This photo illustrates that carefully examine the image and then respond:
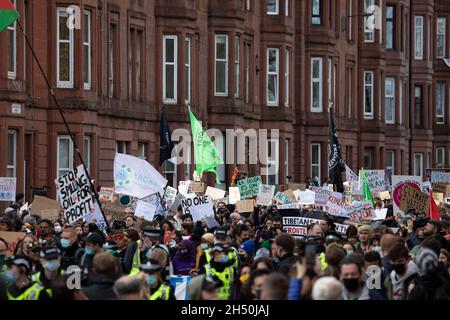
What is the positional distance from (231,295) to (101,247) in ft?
10.8

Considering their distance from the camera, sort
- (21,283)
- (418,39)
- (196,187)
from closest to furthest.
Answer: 1. (21,283)
2. (196,187)
3. (418,39)

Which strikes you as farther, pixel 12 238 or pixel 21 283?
pixel 12 238

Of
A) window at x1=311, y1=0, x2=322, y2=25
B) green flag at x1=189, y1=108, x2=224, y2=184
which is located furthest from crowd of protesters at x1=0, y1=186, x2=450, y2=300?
window at x1=311, y1=0, x2=322, y2=25

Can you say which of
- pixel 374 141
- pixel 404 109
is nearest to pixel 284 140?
pixel 374 141

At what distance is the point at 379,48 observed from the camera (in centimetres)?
7312

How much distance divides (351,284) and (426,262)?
1.69 metres

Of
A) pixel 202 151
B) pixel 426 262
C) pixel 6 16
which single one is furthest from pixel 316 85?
pixel 426 262

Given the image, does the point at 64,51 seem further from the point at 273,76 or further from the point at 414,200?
the point at 273,76

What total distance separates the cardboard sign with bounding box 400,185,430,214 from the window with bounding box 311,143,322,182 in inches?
1303

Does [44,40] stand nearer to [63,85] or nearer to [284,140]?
[63,85]

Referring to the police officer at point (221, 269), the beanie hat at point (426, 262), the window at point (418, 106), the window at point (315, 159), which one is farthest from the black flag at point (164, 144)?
the window at point (418, 106)

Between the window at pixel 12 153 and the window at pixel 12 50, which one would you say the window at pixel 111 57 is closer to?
the window at pixel 12 153

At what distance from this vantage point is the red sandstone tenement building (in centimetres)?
4144

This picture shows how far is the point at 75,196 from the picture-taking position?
88.7 feet
